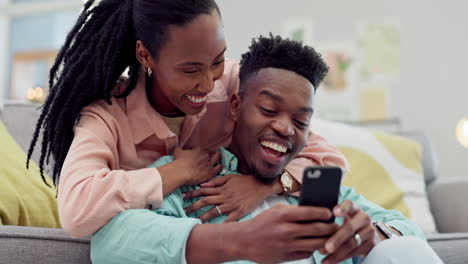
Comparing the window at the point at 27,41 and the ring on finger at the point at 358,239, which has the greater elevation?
the window at the point at 27,41

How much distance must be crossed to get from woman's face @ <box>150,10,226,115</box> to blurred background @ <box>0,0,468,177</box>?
6.89 ft

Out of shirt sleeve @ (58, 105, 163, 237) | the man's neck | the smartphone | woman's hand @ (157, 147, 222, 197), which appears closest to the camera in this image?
the smartphone

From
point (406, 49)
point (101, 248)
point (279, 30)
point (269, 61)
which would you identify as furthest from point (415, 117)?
point (101, 248)

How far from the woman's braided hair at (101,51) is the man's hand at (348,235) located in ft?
1.60

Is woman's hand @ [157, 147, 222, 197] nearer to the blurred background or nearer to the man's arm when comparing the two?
the man's arm

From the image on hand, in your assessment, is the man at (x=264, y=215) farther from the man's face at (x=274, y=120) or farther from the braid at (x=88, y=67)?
the braid at (x=88, y=67)

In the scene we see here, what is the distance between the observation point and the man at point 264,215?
84cm

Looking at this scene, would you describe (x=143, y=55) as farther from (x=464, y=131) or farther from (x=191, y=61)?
(x=464, y=131)

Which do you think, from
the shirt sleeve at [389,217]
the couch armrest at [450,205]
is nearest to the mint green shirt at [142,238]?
the shirt sleeve at [389,217]

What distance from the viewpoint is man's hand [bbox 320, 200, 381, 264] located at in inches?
33.6

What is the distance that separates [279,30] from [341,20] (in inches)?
15.2

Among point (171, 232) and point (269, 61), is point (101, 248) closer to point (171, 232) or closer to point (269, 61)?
point (171, 232)

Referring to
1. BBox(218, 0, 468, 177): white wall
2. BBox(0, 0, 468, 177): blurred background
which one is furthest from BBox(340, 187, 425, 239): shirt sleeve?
BBox(218, 0, 468, 177): white wall

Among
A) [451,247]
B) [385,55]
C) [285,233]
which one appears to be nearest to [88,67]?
[285,233]
